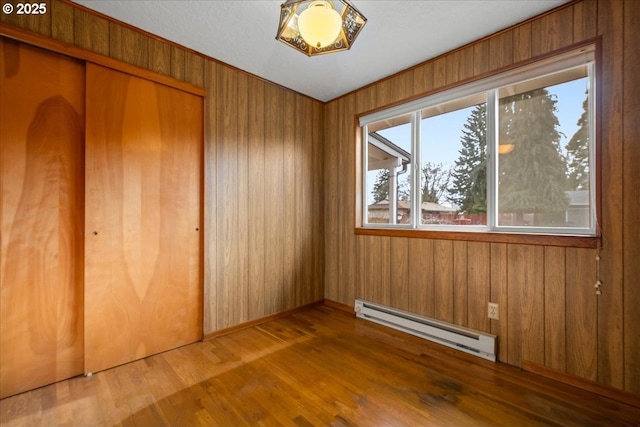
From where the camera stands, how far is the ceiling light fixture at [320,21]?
4.47 feet

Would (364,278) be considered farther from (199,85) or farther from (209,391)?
(199,85)

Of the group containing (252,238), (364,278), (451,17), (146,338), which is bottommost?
(146,338)

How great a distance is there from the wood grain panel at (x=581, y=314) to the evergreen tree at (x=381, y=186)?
159 cm

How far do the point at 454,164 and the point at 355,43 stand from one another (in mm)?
1354

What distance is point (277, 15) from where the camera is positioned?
6.38 feet

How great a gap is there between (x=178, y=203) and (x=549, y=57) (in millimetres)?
3034

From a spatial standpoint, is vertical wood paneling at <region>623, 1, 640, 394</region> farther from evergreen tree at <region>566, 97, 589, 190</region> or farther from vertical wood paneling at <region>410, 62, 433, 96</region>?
vertical wood paneling at <region>410, 62, 433, 96</region>

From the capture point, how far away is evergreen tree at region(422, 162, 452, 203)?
2494mm

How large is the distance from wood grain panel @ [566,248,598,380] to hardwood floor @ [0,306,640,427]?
0.17 m

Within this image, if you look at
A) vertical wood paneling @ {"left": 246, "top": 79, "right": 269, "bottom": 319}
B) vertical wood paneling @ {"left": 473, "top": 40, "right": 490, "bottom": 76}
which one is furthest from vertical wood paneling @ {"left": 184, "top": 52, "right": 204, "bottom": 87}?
vertical wood paneling @ {"left": 473, "top": 40, "right": 490, "bottom": 76}

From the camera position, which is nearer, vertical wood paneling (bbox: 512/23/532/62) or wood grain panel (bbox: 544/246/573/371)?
wood grain panel (bbox: 544/246/573/371)

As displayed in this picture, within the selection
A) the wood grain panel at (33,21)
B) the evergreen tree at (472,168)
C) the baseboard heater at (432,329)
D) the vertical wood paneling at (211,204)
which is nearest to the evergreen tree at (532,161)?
the evergreen tree at (472,168)

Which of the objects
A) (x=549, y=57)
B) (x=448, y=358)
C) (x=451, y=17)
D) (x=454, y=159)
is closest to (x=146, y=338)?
(x=448, y=358)

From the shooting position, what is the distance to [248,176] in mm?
2764
